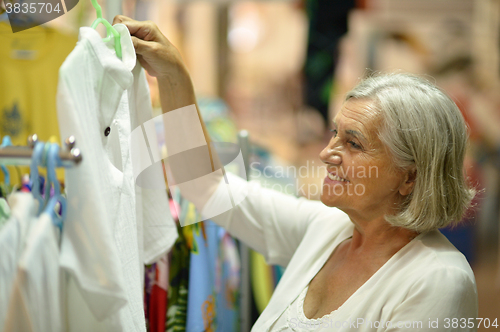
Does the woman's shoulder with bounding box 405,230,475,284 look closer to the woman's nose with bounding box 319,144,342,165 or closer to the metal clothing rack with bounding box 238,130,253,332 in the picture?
the woman's nose with bounding box 319,144,342,165

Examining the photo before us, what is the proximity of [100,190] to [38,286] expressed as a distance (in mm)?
158

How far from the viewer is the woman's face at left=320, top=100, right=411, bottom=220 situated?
103 cm

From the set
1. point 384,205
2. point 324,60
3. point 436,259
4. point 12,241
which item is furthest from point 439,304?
point 324,60

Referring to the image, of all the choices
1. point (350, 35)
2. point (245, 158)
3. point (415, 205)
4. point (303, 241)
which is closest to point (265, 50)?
point (350, 35)

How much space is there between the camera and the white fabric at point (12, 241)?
0.54 metres

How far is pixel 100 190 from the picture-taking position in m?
0.62

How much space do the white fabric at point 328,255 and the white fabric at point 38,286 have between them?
0.63 meters

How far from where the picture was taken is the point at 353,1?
2340 mm

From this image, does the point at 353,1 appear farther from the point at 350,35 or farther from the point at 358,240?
the point at 358,240

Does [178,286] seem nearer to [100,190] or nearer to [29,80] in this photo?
[100,190]
